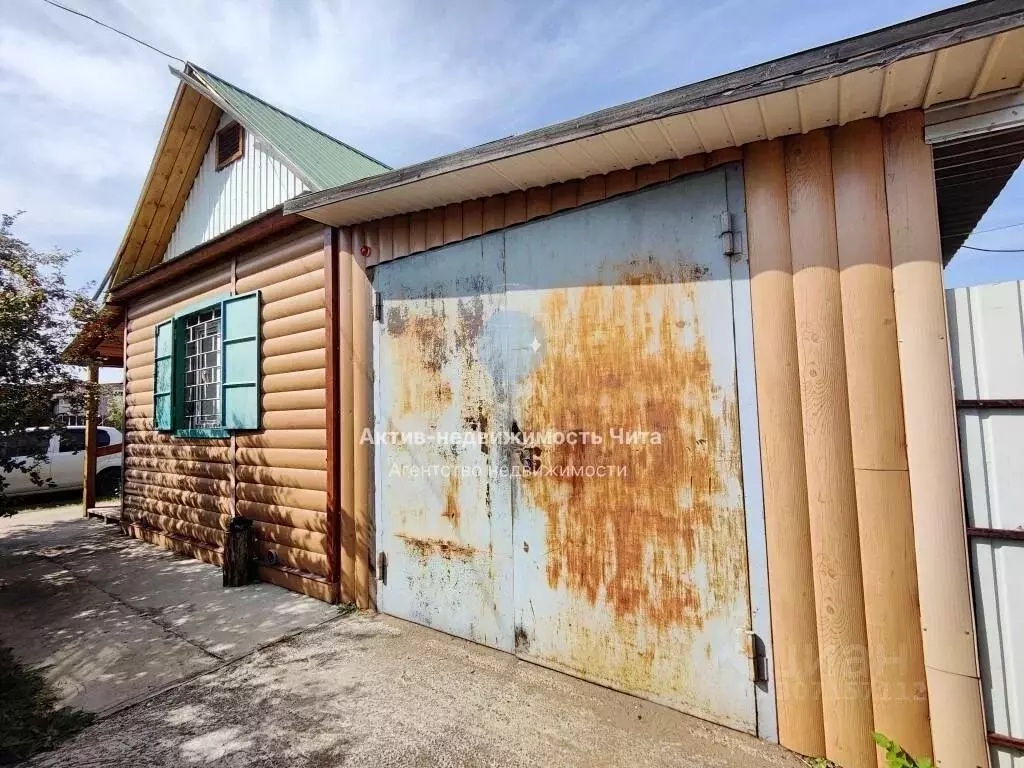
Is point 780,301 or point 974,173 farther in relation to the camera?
point 974,173

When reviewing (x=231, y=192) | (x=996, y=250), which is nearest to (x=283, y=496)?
(x=231, y=192)

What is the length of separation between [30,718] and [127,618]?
53.9 inches

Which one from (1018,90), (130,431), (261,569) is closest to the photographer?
(1018,90)

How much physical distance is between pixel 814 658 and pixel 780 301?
5.38 feet

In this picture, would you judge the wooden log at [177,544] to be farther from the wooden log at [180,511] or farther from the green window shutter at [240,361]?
the green window shutter at [240,361]

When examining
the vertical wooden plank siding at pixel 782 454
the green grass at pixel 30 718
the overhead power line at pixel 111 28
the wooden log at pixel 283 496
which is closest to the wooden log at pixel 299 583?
the wooden log at pixel 283 496

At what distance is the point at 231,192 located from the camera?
572 centimetres

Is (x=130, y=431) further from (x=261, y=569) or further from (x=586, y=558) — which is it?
(x=586, y=558)

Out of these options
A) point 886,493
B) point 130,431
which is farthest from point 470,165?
point 130,431

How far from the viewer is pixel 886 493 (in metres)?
1.97

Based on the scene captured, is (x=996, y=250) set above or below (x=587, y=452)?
above

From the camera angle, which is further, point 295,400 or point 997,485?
point 295,400

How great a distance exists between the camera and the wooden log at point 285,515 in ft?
13.3

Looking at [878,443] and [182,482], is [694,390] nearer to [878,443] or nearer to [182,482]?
[878,443]
